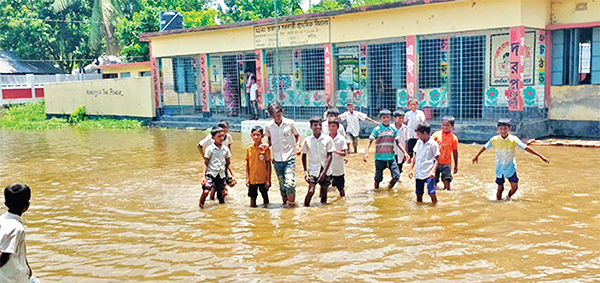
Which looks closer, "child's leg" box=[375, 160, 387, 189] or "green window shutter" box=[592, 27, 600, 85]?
"child's leg" box=[375, 160, 387, 189]

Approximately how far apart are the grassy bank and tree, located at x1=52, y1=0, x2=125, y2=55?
21.2 feet

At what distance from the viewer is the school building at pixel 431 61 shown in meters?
15.8

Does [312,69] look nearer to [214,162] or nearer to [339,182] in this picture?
[339,182]

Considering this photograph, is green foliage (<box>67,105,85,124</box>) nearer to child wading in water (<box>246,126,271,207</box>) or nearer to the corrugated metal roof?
the corrugated metal roof

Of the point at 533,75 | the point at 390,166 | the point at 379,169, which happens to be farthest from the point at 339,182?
the point at 533,75

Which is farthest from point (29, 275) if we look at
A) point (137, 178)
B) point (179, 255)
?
point (137, 178)

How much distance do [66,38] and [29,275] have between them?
39215 mm

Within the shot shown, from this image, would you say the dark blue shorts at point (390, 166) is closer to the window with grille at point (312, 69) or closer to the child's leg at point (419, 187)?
the child's leg at point (419, 187)

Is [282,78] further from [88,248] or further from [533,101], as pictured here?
[88,248]

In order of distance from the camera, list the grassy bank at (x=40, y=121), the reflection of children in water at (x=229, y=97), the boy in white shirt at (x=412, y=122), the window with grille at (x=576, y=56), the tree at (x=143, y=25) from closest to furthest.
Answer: the boy in white shirt at (x=412, y=122)
the window with grille at (x=576, y=56)
the reflection of children in water at (x=229, y=97)
the grassy bank at (x=40, y=121)
the tree at (x=143, y=25)

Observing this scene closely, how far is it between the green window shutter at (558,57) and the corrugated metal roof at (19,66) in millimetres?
32251

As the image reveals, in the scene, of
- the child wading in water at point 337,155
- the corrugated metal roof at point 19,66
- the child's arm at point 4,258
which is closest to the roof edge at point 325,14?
the child wading in water at point 337,155

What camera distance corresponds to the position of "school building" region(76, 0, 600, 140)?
15828mm

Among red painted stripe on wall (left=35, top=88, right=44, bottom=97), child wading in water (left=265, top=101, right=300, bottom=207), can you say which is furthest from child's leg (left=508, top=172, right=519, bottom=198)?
red painted stripe on wall (left=35, top=88, right=44, bottom=97)
